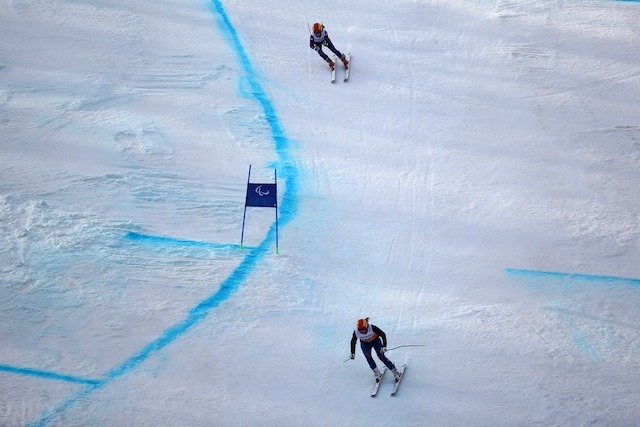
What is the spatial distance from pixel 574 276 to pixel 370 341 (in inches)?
168

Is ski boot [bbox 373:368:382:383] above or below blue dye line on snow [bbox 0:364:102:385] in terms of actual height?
above

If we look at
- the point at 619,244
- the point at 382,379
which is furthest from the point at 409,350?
the point at 619,244

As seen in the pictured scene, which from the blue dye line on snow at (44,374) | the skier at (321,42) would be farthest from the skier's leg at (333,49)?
the blue dye line on snow at (44,374)

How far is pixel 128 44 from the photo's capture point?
18.6 metres

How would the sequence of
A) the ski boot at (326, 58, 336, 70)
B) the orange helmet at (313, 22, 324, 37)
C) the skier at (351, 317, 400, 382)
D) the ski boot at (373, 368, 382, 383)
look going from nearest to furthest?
the skier at (351, 317, 400, 382) → the ski boot at (373, 368, 382, 383) → the orange helmet at (313, 22, 324, 37) → the ski boot at (326, 58, 336, 70)

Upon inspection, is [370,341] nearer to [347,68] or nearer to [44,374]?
[44,374]

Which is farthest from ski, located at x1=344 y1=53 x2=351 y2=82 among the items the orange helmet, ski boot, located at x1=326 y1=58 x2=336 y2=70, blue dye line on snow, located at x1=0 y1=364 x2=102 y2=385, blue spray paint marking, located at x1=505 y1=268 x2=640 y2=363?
blue dye line on snow, located at x1=0 y1=364 x2=102 y2=385

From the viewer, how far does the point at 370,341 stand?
1077 centimetres

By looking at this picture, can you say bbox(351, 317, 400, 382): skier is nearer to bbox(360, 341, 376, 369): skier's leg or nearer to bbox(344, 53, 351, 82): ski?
bbox(360, 341, 376, 369): skier's leg

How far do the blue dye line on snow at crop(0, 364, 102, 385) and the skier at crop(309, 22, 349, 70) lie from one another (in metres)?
9.10

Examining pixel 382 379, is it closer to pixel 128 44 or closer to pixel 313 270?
pixel 313 270

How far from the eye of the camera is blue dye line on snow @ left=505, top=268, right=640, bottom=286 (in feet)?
42.0

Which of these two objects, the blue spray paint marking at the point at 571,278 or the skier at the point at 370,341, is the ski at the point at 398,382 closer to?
the skier at the point at 370,341

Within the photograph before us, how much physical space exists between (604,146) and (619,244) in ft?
9.50
